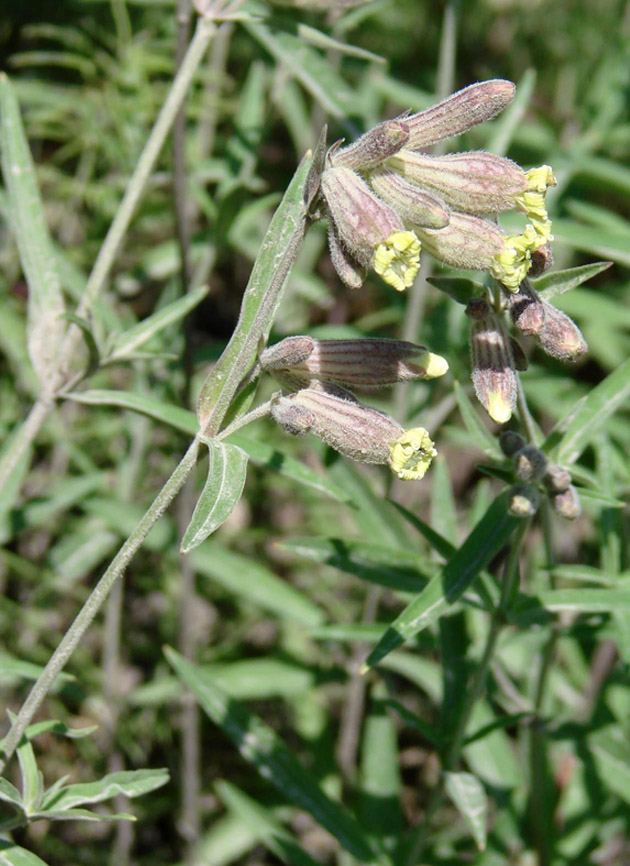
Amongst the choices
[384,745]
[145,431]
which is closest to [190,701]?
[384,745]

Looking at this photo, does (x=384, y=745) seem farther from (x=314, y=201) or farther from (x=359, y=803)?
(x=314, y=201)

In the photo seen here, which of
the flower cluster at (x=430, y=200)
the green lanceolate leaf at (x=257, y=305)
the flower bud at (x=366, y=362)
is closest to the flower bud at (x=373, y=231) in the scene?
the flower cluster at (x=430, y=200)

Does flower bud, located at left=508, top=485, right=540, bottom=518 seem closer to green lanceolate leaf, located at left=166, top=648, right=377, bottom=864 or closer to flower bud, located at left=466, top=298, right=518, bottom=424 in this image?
flower bud, located at left=466, top=298, right=518, bottom=424

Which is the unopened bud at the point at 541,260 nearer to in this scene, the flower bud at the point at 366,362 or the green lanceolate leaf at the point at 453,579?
the flower bud at the point at 366,362

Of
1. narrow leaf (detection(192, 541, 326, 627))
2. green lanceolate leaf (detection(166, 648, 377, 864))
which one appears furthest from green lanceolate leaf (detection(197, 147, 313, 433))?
narrow leaf (detection(192, 541, 326, 627))

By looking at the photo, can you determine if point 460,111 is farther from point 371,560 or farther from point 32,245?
point 32,245

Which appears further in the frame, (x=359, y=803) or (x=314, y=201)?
(x=359, y=803)

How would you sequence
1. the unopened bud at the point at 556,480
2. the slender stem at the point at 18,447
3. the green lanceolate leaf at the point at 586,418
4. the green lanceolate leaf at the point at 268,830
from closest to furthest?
the unopened bud at the point at 556,480, the green lanceolate leaf at the point at 586,418, the slender stem at the point at 18,447, the green lanceolate leaf at the point at 268,830
